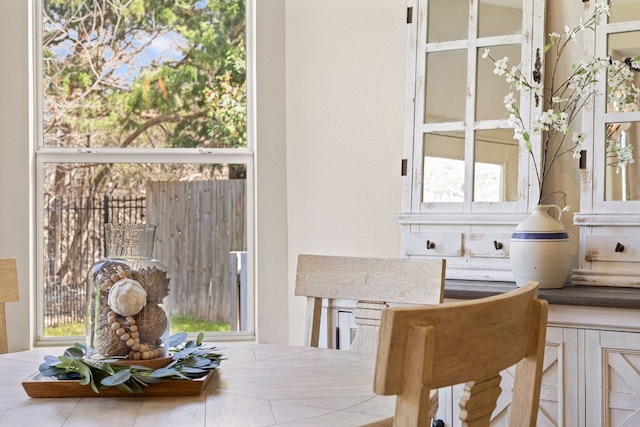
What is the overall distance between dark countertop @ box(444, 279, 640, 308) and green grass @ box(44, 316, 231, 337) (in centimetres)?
132

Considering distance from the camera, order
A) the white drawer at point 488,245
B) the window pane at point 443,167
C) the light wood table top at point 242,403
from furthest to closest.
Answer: the window pane at point 443,167, the white drawer at point 488,245, the light wood table top at point 242,403

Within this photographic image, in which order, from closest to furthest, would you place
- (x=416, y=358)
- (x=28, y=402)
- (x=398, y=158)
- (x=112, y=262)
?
(x=416, y=358)
(x=28, y=402)
(x=112, y=262)
(x=398, y=158)

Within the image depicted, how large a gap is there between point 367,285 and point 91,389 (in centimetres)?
95

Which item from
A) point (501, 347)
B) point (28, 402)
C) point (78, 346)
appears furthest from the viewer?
point (78, 346)

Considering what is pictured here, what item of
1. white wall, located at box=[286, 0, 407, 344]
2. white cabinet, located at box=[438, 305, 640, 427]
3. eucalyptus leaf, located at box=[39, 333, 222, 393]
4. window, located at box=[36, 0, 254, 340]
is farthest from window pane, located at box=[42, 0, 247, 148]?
eucalyptus leaf, located at box=[39, 333, 222, 393]

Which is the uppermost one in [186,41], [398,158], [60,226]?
[186,41]

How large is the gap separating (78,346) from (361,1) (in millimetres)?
2282

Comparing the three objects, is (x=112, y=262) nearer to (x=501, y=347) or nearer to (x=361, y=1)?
(x=501, y=347)

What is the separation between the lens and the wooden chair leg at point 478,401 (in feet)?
3.92

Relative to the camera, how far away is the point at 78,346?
1.83 metres

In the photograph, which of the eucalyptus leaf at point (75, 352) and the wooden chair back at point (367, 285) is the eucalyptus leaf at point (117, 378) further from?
the wooden chair back at point (367, 285)

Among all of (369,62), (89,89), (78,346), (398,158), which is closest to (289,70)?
(369,62)

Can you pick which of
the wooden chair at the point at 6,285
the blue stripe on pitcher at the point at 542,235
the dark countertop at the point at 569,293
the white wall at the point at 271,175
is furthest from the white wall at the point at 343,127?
the wooden chair at the point at 6,285

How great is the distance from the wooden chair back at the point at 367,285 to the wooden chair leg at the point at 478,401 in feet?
2.94
